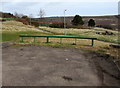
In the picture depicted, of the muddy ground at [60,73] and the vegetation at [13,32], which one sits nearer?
the muddy ground at [60,73]

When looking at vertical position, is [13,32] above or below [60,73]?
above

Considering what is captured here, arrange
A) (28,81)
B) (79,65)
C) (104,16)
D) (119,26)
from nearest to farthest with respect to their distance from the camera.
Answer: (28,81)
(79,65)
(119,26)
(104,16)

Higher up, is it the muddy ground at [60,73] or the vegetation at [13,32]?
the vegetation at [13,32]

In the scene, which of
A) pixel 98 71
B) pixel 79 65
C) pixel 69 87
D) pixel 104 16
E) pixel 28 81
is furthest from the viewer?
pixel 104 16

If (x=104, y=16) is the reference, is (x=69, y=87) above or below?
below

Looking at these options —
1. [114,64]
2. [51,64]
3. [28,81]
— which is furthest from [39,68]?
[114,64]

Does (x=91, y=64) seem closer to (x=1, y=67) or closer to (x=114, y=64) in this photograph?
(x=114, y=64)

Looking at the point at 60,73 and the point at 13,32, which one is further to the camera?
the point at 13,32

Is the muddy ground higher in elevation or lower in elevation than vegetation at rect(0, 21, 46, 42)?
lower

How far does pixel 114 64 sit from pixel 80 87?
2.78 m

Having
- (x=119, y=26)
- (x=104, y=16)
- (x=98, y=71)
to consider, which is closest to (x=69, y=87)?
(x=98, y=71)

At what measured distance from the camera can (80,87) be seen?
13.6ft

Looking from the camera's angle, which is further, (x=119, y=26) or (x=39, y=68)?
(x=119, y=26)

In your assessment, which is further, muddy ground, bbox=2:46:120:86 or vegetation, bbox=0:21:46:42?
vegetation, bbox=0:21:46:42
